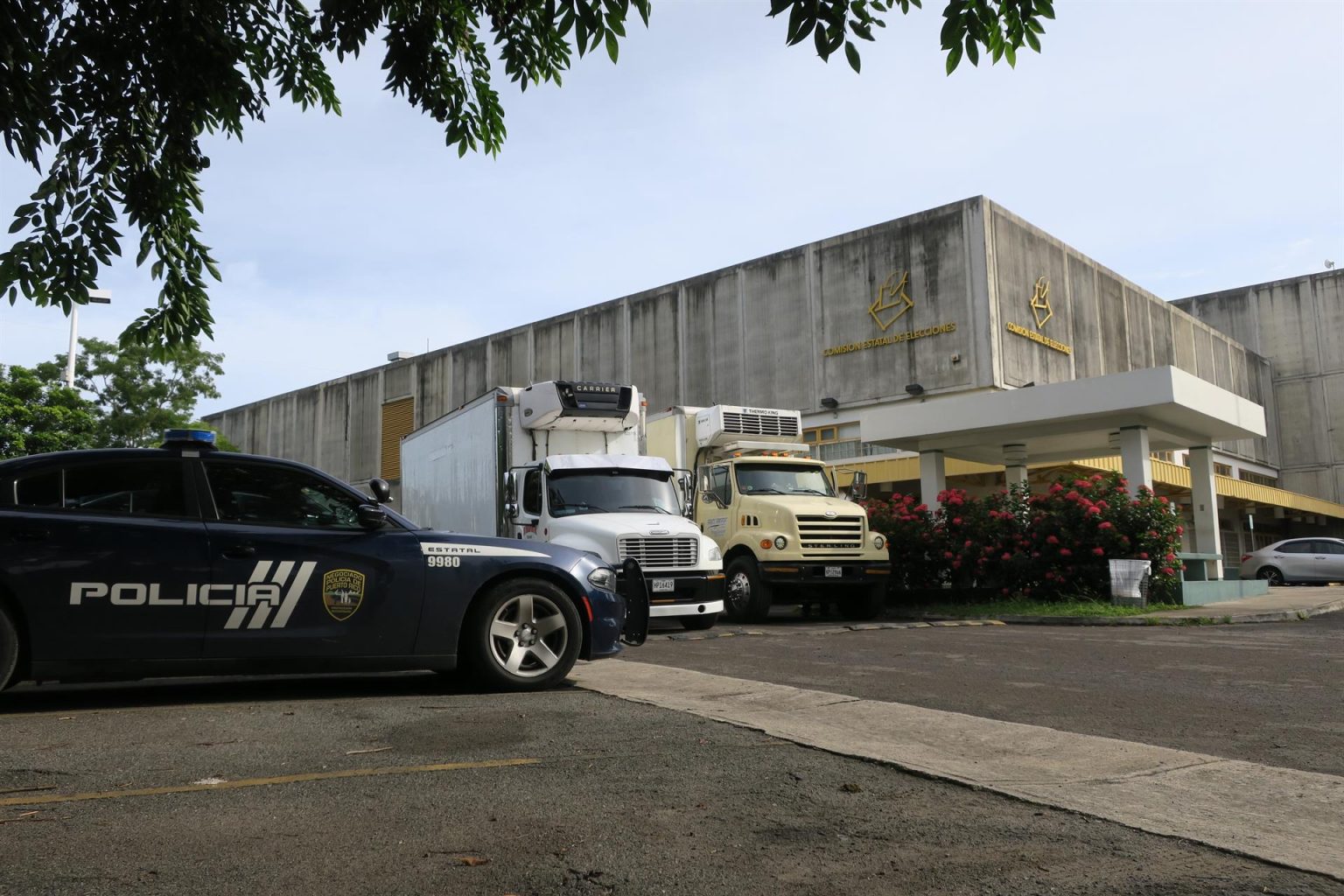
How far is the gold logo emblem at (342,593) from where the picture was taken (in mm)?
6762

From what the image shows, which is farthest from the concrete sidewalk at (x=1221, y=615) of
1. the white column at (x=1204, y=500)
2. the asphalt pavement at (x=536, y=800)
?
the asphalt pavement at (x=536, y=800)

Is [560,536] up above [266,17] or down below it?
below

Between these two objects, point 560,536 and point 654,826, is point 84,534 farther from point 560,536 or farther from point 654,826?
point 560,536

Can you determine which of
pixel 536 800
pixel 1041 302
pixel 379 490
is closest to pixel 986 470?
pixel 1041 302

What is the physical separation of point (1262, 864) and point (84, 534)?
6021mm

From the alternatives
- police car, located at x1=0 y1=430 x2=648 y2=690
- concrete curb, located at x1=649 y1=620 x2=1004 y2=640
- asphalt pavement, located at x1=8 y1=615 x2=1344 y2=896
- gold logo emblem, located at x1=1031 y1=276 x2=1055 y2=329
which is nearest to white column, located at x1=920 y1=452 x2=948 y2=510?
concrete curb, located at x1=649 y1=620 x2=1004 y2=640

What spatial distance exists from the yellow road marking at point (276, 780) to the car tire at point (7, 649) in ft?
6.92

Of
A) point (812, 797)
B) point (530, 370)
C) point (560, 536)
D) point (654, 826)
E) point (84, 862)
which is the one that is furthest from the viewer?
point (530, 370)

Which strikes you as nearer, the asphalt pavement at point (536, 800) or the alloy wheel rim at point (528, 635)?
the asphalt pavement at point (536, 800)

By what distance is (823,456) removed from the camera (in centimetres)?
3869

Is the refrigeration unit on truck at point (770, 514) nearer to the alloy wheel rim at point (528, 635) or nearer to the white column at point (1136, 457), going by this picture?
the white column at point (1136, 457)

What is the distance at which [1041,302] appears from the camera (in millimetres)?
37125

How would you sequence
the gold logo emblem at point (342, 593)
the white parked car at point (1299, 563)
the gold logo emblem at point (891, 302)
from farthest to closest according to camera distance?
the gold logo emblem at point (891, 302), the white parked car at point (1299, 563), the gold logo emblem at point (342, 593)

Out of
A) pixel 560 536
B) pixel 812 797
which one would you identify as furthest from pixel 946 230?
pixel 812 797
